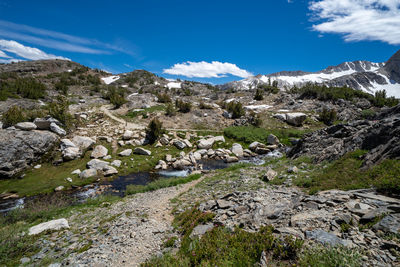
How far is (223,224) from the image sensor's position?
7.13 m

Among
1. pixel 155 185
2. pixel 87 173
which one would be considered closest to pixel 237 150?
pixel 155 185

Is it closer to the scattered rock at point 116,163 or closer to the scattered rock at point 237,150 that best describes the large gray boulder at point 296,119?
the scattered rock at point 237,150

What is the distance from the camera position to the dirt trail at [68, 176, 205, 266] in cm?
Answer: 640

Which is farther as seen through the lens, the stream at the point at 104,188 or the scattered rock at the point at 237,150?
the scattered rock at the point at 237,150

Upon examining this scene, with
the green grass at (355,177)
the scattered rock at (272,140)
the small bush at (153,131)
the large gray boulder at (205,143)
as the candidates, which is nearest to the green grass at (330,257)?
the green grass at (355,177)

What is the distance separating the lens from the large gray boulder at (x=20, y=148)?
16.0 meters

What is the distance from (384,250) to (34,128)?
29526mm

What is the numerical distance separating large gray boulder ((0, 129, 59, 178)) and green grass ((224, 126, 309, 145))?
2613cm

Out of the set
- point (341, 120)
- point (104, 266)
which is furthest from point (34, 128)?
point (341, 120)

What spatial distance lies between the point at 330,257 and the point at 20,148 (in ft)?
81.7

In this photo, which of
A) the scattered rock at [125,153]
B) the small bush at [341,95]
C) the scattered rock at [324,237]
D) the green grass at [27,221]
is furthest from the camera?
the small bush at [341,95]


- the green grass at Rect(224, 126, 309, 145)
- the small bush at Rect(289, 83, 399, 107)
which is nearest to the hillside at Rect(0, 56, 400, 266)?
the green grass at Rect(224, 126, 309, 145)

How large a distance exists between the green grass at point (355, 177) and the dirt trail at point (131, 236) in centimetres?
808

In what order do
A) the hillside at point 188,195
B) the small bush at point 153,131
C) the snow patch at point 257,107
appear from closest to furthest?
1. the hillside at point 188,195
2. the small bush at point 153,131
3. the snow patch at point 257,107
